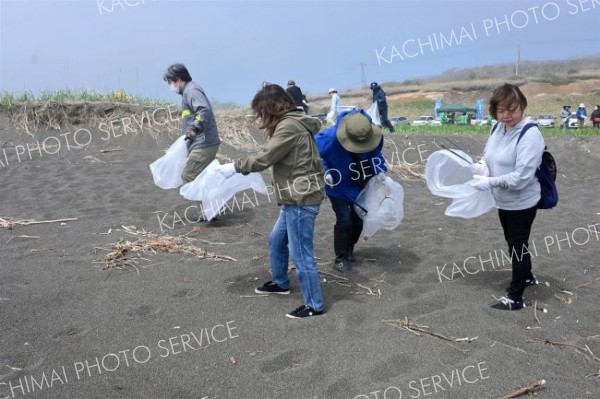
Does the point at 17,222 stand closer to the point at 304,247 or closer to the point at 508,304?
the point at 304,247

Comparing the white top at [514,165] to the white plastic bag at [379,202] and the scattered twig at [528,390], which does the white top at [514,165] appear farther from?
the scattered twig at [528,390]

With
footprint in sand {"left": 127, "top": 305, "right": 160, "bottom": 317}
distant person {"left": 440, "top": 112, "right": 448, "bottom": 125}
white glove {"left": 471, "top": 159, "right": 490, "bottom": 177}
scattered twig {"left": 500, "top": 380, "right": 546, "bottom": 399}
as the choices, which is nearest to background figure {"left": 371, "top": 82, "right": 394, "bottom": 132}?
white glove {"left": 471, "top": 159, "right": 490, "bottom": 177}

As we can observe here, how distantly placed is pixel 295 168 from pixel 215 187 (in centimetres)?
198

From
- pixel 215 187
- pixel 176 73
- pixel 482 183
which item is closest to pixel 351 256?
pixel 215 187

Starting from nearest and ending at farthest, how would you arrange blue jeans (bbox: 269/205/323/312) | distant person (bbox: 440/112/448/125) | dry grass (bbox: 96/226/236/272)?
blue jeans (bbox: 269/205/323/312), dry grass (bbox: 96/226/236/272), distant person (bbox: 440/112/448/125)

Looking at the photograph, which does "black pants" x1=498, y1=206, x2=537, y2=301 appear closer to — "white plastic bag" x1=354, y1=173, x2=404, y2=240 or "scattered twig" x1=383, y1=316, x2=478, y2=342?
"scattered twig" x1=383, y1=316, x2=478, y2=342

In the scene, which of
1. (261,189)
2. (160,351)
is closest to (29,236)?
(261,189)

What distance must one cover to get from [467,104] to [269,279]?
4403 centimetres

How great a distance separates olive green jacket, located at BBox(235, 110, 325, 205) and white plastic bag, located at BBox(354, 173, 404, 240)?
Answer: 1.15 meters

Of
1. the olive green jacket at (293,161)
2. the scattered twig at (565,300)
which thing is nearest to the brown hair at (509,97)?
the olive green jacket at (293,161)

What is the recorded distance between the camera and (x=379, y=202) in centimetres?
504

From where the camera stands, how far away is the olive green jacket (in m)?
3.79

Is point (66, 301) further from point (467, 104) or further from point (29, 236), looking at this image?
point (467, 104)

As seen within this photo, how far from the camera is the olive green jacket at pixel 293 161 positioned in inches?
149
